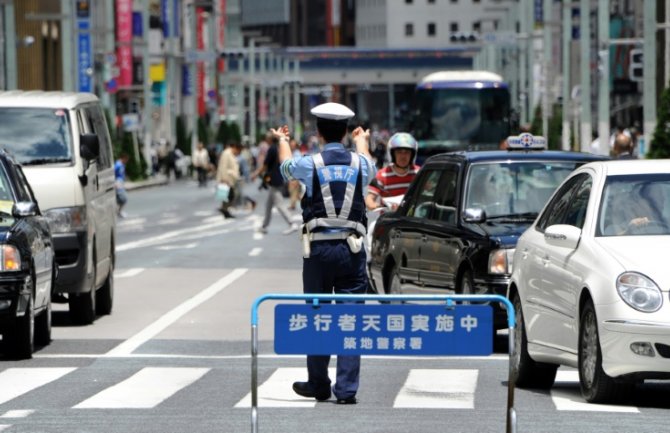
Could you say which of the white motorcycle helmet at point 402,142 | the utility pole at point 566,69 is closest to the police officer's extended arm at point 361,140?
the white motorcycle helmet at point 402,142

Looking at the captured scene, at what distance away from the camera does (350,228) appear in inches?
476

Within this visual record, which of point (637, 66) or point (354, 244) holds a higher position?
point (637, 66)

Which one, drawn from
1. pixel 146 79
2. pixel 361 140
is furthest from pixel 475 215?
pixel 146 79

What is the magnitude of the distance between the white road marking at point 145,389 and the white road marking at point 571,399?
7.94 feet

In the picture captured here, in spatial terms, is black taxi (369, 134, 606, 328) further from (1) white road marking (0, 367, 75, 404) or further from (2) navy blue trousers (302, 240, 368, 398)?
(2) navy blue trousers (302, 240, 368, 398)

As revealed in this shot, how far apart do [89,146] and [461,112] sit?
127 ft

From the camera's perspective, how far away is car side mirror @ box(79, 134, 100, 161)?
19078mm

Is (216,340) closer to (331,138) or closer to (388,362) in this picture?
(388,362)

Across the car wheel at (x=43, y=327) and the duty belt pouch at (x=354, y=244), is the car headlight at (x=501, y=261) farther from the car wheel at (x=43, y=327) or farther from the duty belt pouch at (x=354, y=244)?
the duty belt pouch at (x=354, y=244)

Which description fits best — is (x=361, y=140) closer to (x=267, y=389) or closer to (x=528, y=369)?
(x=267, y=389)

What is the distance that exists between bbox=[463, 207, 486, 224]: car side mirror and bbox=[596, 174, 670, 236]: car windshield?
2.81 meters

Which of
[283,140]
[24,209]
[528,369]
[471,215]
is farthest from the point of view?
[24,209]

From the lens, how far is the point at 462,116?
188ft

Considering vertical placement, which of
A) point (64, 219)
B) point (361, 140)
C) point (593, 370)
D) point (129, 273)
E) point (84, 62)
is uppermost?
point (361, 140)
